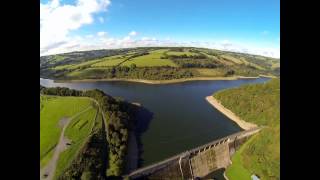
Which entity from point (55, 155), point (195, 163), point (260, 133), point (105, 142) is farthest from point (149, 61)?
point (55, 155)

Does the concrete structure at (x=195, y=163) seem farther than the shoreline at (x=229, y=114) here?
No

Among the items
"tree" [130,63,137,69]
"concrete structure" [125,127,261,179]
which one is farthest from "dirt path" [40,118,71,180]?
"tree" [130,63,137,69]

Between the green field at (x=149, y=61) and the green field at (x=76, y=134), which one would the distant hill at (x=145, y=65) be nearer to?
the green field at (x=149, y=61)

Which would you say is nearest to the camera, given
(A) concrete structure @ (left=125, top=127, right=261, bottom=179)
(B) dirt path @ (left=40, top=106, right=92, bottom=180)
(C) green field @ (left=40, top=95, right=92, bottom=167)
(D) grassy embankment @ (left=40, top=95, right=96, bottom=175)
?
(B) dirt path @ (left=40, top=106, right=92, bottom=180)

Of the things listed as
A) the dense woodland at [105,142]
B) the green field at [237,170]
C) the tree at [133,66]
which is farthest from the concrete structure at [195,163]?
the tree at [133,66]

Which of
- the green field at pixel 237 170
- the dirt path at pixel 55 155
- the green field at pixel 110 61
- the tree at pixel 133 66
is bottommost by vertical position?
the green field at pixel 237 170

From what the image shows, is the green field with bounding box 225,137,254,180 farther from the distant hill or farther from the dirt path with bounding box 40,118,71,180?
the distant hill
